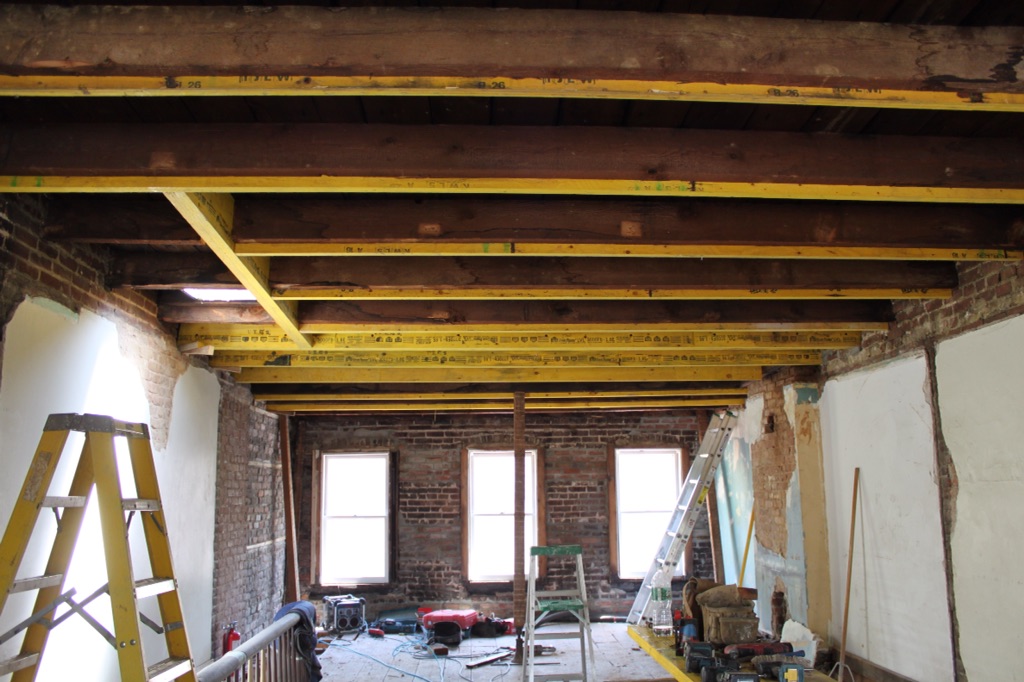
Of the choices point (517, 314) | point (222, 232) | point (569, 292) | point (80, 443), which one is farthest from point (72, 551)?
point (517, 314)

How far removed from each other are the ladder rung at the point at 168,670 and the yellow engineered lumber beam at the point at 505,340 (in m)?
2.75

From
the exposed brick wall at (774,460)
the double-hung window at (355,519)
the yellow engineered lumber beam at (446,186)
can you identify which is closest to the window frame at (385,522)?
the double-hung window at (355,519)

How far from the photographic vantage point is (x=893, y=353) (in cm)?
541

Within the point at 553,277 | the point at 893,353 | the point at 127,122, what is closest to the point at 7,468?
the point at 127,122

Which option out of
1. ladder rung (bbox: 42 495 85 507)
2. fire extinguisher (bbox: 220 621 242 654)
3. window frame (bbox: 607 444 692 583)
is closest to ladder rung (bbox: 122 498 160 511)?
ladder rung (bbox: 42 495 85 507)

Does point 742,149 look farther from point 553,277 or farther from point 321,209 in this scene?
point 321,209

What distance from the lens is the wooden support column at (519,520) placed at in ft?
25.5

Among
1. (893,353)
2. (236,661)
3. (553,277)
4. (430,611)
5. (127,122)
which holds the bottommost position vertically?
(430,611)

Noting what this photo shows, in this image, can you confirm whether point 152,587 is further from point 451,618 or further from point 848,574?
point 451,618

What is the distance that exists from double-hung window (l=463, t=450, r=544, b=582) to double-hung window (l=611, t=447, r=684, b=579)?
1.06 m

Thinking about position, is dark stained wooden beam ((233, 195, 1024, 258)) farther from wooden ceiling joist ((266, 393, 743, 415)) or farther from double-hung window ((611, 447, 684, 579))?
double-hung window ((611, 447, 684, 579))

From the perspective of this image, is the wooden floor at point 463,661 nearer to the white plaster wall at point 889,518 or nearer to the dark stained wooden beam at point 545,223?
the white plaster wall at point 889,518

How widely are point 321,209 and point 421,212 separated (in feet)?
1.59

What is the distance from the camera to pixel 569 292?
4.36m
